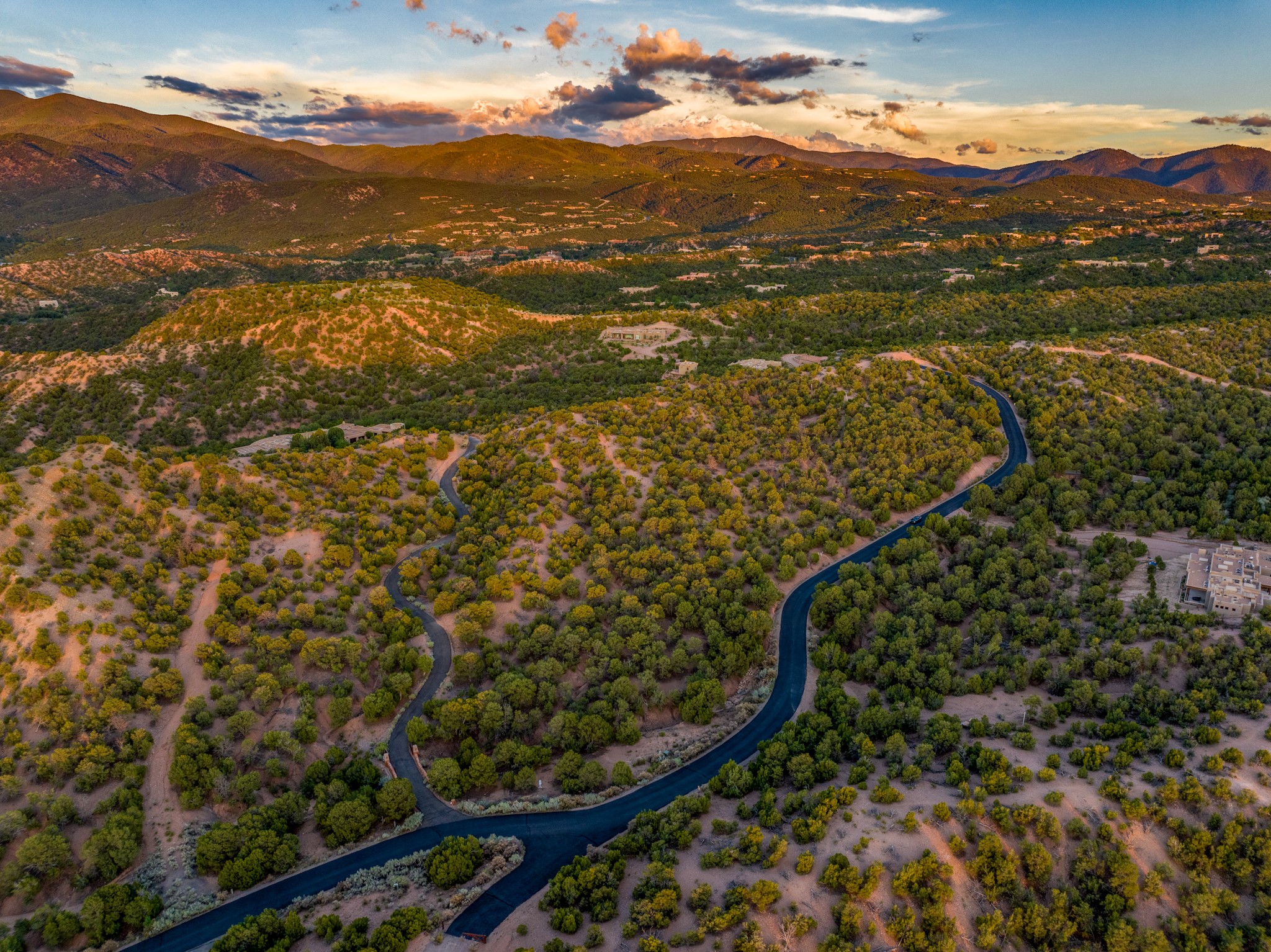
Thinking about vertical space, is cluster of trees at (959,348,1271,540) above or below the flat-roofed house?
above

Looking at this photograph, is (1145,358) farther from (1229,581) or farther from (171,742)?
(171,742)

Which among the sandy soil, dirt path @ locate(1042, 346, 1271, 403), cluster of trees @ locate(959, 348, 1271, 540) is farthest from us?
dirt path @ locate(1042, 346, 1271, 403)

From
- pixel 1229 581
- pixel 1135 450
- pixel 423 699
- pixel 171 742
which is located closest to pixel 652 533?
pixel 423 699

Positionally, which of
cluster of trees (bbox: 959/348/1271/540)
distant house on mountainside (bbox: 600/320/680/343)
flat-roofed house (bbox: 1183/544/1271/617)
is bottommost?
flat-roofed house (bbox: 1183/544/1271/617)

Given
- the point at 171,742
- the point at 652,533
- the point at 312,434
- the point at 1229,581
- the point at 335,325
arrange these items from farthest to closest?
the point at 335,325, the point at 312,434, the point at 652,533, the point at 1229,581, the point at 171,742

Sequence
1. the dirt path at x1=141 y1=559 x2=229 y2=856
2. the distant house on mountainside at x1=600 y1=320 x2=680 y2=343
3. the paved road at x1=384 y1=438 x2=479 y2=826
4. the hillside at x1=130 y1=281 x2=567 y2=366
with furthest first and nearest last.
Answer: the distant house on mountainside at x1=600 y1=320 x2=680 y2=343 → the hillside at x1=130 y1=281 x2=567 y2=366 → the paved road at x1=384 y1=438 x2=479 y2=826 → the dirt path at x1=141 y1=559 x2=229 y2=856

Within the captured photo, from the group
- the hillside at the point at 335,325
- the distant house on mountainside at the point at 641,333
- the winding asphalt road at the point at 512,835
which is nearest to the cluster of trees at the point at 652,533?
the winding asphalt road at the point at 512,835

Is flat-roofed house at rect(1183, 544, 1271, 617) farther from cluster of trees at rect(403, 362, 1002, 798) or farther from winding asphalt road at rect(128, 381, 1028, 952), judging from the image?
winding asphalt road at rect(128, 381, 1028, 952)

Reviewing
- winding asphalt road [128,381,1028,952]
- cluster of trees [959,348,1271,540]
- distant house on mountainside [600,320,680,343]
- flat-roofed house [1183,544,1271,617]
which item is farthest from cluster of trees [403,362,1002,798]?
distant house on mountainside [600,320,680,343]
